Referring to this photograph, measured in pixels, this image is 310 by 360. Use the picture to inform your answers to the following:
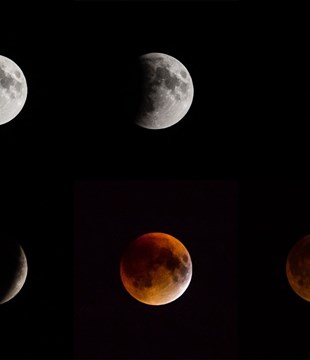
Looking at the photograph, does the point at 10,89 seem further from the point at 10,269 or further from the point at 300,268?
the point at 300,268

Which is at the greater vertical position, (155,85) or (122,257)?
(155,85)

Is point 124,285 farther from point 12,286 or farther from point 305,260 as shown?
point 305,260

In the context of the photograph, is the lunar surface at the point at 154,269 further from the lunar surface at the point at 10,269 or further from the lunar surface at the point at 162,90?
the lunar surface at the point at 162,90

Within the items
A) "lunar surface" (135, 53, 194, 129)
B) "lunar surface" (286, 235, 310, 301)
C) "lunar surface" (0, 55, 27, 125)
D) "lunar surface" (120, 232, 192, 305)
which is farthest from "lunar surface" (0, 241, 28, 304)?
"lunar surface" (286, 235, 310, 301)

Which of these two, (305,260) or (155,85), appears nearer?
(155,85)

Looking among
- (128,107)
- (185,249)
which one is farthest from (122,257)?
(128,107)

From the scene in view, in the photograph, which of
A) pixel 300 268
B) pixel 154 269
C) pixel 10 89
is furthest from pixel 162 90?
pixel 300 268

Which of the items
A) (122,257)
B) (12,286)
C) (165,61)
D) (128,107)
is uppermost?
(165,61)

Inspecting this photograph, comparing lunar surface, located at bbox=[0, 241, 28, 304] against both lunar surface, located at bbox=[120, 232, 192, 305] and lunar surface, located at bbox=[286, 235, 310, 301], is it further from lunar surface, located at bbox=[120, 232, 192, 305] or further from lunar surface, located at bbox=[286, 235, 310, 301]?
lunar surface, located at bbox=[286, 235, 310, 301]
